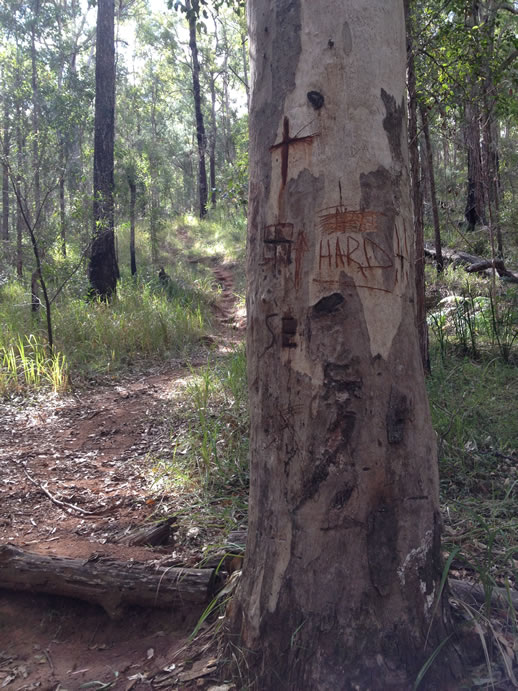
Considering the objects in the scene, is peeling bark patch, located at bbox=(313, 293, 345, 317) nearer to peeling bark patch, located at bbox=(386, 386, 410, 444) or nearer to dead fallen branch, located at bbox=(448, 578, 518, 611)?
peeling bark patch, located at bbox=(386, 386, 410, 444)

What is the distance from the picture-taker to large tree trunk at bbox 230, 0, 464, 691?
58.8 inches

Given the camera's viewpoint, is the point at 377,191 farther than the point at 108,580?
No

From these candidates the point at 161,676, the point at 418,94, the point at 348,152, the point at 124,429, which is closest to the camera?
the point at 348,152

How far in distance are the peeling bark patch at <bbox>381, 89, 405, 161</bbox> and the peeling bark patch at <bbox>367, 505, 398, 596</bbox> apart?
3.43ft

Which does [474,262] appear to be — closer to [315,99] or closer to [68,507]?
[68,507]

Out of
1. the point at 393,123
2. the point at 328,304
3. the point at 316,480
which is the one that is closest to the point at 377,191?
the point at 393,123

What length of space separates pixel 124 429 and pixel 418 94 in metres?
4.07

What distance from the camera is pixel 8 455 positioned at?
Result: 12.9 feet

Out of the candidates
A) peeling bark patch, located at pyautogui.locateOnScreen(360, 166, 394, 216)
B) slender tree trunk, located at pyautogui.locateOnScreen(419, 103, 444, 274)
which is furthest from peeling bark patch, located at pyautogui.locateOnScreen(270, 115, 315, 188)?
slender tree trunk, located at pyautogui.locateOnScreen(419, 103, 444, 274)

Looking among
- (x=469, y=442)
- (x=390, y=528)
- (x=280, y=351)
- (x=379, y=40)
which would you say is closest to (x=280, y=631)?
(x=390, y=528)

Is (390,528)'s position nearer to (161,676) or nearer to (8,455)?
(161,676)

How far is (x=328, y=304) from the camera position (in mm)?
1502

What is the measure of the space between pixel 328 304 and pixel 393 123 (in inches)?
22.6

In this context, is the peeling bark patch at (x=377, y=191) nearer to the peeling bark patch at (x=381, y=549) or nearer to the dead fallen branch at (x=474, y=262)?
the peeling bark patch at (x=381, y=549)
